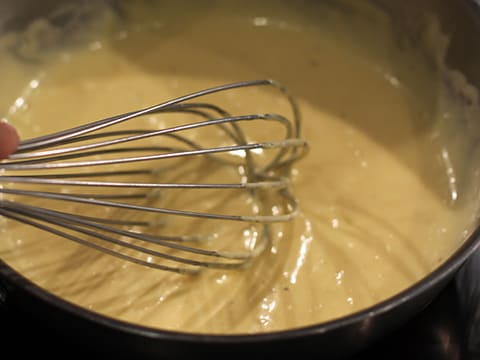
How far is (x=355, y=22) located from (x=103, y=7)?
0.47 meters

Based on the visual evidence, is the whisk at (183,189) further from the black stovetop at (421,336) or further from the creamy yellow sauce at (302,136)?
the black stovetop at (421,336)

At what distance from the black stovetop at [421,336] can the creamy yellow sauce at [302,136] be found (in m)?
0.06

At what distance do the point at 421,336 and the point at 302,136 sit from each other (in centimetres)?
38

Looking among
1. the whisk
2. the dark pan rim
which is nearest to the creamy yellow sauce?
the whisk

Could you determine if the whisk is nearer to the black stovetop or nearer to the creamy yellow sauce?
the creamy yellow sauce

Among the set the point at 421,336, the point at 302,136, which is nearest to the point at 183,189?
the point at 302,136

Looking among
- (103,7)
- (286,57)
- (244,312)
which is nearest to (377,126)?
(286,57)

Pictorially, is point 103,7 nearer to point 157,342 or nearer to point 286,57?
point 286,57

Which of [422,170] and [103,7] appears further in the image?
[103,7]

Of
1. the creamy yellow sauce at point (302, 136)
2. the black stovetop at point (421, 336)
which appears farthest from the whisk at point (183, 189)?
the black stovetop at point (421, 336)

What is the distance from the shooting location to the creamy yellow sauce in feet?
2.57

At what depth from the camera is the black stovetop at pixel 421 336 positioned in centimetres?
71

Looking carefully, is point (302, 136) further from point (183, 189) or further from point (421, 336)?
point (421, 336)

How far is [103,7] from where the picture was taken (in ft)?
3.75
